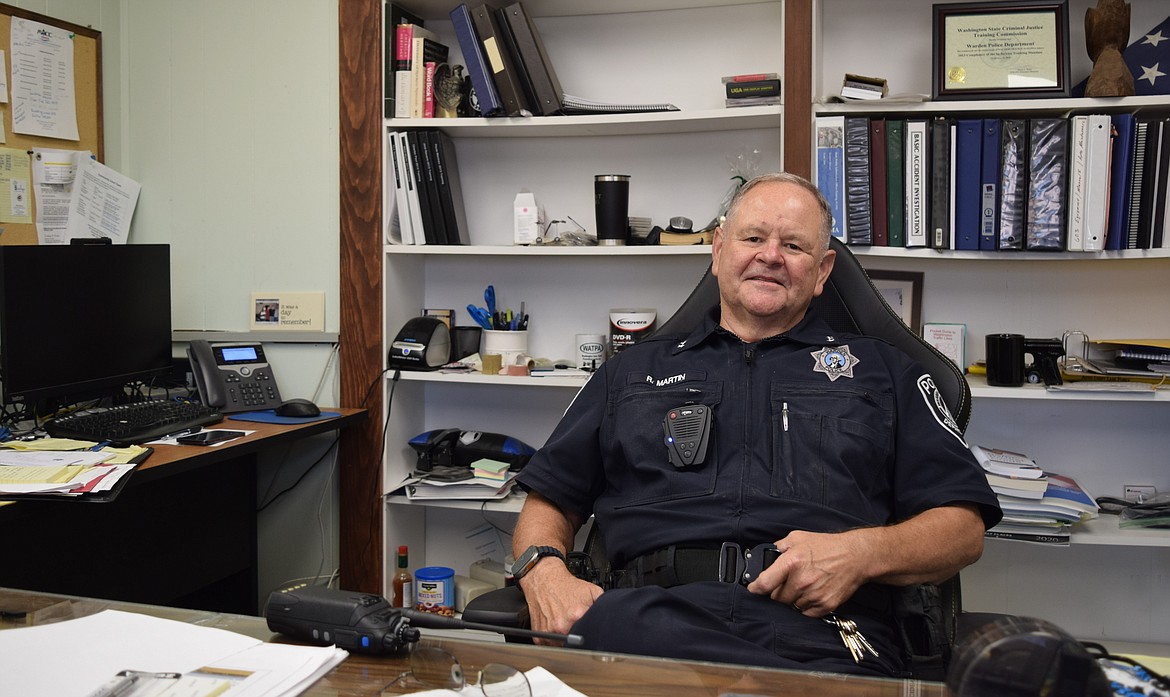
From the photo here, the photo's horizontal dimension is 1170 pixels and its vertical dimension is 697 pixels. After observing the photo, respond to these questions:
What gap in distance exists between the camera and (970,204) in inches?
88.1

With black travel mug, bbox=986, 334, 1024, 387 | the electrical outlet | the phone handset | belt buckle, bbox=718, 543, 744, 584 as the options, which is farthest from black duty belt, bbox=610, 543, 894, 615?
the phone handset

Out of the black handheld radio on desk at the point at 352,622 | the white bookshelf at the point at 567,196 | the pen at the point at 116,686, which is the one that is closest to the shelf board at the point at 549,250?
the white bookshelf at the point at 567,196

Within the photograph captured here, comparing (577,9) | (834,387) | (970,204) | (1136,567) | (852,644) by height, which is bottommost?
(1136,567)

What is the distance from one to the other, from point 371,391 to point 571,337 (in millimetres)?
624

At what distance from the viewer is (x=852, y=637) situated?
133 cm

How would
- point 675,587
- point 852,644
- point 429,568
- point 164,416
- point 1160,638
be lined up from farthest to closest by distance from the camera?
point 429,568, point 1160,638, point 164,416, point 675,587, point 852,644

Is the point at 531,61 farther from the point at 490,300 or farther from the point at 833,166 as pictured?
the point at 833,166

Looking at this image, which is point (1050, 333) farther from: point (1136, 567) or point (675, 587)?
point (675, 587)

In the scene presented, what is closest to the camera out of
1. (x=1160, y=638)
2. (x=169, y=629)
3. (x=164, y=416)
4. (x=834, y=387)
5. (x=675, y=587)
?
(x=169, y=629)

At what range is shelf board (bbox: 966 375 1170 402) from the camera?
215cm

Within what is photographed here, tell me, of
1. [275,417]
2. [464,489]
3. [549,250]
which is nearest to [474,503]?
[464,489]

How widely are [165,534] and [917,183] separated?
2138 millimetres

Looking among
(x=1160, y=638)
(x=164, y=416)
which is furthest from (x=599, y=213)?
(x=1160, y=638)

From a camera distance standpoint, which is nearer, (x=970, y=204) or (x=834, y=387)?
(x=834, y=387)
